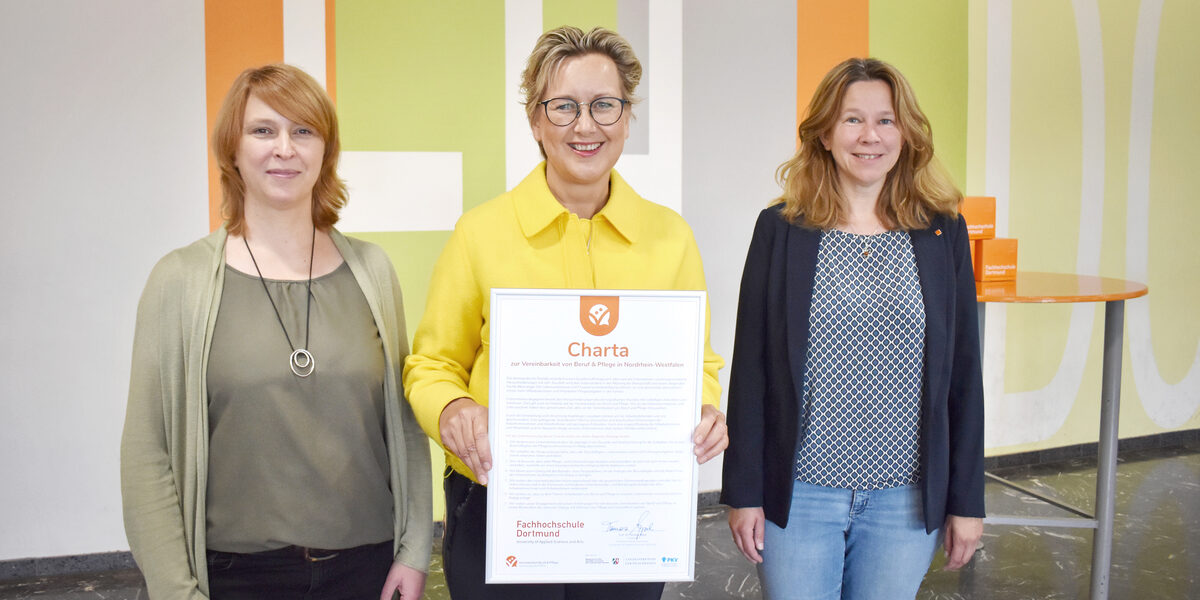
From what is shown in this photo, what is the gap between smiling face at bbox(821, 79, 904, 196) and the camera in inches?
66.9

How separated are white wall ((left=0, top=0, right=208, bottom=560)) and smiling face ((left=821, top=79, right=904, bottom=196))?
2.48m

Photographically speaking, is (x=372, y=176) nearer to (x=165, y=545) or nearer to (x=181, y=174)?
(x=181, y=174)

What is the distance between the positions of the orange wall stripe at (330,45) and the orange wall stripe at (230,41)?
0.16m

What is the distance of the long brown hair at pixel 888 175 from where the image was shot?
172cm

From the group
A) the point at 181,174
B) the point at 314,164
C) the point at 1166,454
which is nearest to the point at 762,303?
the point at 314,164

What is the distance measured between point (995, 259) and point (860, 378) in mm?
1964

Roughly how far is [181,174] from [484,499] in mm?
2342

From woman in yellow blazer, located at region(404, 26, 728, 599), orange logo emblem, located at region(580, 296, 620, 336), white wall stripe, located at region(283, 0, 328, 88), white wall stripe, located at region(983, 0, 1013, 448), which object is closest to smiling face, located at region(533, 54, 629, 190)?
woman in yellow blazer, located at region(404, 26, 728, 599)

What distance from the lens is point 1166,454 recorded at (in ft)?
15.9

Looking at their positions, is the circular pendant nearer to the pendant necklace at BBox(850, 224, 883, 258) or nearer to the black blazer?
the black blazer

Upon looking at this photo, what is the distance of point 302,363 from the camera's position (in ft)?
4.75

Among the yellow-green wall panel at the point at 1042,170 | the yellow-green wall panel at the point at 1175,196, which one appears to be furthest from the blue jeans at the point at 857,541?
the yellow-green wall panel at the point at 1175,196

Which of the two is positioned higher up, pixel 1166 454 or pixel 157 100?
pixel 157 100
